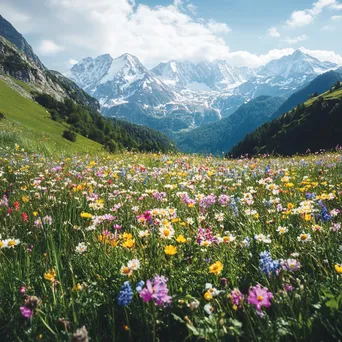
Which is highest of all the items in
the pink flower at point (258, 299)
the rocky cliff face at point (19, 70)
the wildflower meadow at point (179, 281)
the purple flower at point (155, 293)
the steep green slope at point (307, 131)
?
the rocky cliff face at point (19, 70)

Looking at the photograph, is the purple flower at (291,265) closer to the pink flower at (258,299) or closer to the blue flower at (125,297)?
the pink flower at (258,299)

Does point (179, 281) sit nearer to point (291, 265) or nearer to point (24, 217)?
point (291, 265)

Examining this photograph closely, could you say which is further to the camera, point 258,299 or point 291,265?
point 291,265

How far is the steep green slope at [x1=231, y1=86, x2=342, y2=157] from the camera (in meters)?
115

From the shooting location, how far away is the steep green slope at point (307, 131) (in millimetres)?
115312

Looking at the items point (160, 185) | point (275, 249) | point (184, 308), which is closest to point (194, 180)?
point (160, 185)

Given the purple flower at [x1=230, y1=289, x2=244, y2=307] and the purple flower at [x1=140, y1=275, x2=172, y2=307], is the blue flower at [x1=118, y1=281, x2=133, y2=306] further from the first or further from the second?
the purple flower at [x1=230, y1=289, x2=244, y2=307]

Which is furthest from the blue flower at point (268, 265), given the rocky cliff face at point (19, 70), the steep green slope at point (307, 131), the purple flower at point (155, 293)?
the rocky cliff face at point (19, 70)

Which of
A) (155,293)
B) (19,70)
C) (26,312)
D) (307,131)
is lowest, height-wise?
(26,312)

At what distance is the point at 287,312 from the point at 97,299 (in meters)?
1.48

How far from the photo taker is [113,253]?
9.72ft

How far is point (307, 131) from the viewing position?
121m

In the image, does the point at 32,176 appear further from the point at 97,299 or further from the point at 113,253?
the point at 97,299

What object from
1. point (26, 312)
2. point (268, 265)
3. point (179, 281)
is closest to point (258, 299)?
point (268, 265)
